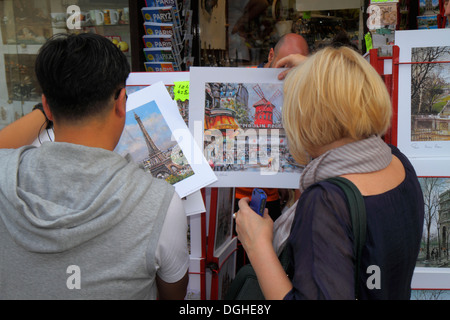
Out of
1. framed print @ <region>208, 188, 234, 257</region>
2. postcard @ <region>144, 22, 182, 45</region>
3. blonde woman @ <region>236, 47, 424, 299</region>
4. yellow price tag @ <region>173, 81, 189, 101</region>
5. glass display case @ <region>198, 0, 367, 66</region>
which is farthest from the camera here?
glass display case @ <region>198, 0, 367, 66</region>

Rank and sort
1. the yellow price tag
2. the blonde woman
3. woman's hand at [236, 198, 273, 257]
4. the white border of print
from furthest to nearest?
the yellow price tag, the white border of print, woman's hand at [236, 198, 273, 257], the blonde woman

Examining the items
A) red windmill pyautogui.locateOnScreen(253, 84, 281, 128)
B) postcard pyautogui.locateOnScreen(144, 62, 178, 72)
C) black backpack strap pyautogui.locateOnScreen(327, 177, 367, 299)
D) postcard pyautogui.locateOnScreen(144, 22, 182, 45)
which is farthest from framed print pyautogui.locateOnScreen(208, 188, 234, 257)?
postcard pyautogui.locateOnScreen(144, 22, 182, 45)

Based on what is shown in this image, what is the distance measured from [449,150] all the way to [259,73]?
85 centimetres

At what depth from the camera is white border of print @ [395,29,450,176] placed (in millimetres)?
1511

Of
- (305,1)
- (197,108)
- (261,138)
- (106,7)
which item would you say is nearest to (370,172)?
(261,138)

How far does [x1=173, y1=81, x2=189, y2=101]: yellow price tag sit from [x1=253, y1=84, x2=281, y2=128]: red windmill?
0.98 feet

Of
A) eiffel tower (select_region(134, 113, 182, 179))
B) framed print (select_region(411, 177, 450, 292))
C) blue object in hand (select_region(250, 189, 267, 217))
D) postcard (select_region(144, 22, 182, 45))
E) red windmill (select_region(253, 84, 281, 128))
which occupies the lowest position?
framed print (select_region(411, 177, 450, 292))

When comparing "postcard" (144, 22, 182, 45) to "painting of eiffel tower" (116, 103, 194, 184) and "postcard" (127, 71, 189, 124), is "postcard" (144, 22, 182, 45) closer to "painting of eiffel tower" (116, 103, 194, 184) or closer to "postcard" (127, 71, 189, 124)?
"postcard" (127, 71, 189, 124)

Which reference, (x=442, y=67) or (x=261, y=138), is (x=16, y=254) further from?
(x=442, y=67)

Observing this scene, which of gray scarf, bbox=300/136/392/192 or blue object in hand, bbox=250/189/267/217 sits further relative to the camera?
blue object in hand, bbox=250/189/267/217

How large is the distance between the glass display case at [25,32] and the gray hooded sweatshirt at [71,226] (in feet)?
9.12

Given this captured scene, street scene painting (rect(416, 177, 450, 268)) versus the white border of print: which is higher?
the white border of print
